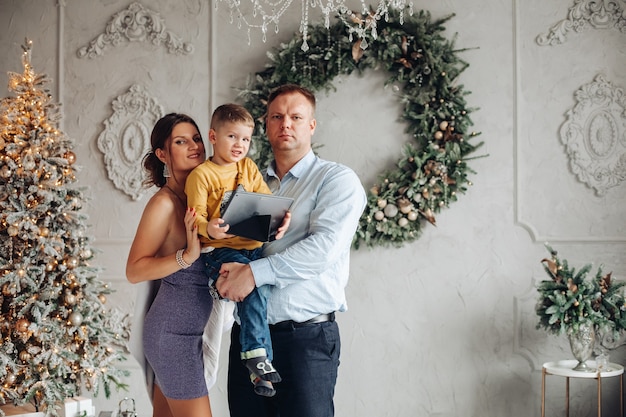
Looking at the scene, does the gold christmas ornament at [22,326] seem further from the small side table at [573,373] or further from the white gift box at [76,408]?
the small side table at [573,373]

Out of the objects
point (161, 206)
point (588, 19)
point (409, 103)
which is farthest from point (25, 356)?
point (588, 19)

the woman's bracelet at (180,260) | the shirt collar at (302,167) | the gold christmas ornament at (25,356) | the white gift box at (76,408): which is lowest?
the white gift box at (76,408)

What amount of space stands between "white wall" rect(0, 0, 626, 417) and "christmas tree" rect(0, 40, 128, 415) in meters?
1.18

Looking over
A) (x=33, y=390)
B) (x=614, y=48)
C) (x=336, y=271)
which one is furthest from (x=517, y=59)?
(x=33, y=390)

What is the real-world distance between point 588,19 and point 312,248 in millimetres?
2552

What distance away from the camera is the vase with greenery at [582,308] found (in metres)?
3.54

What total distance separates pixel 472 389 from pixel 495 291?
600 mm

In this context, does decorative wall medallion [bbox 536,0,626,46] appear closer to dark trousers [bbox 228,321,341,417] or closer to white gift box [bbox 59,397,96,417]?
dark trousers [bbox 228,321,341,417]

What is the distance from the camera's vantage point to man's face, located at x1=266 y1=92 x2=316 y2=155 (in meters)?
2.66

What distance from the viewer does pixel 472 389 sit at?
4102mm

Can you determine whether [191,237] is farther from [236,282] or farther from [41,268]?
[41,268]

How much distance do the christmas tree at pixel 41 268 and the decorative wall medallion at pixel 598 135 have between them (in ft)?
9.05

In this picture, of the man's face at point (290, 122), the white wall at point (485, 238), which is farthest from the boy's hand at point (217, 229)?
the white wall at point (485, 238)

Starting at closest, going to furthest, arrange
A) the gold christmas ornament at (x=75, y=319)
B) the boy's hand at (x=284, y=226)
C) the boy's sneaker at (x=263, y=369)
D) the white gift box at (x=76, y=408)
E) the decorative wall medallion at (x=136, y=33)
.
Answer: the boy's sneaker at (x=263, y=369) → the boy's hand at (x=284, y=226) → the gold christmas ornament at (x=75, y=319) → the white gift box at (x=76, y=408) → the decorative wall medallion at (x=136, y=33)
